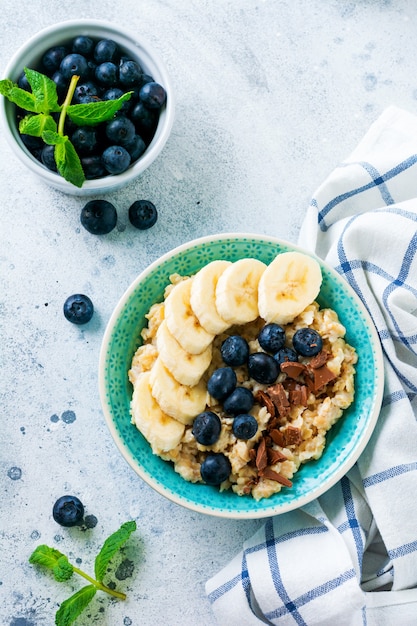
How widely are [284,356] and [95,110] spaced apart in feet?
2.69

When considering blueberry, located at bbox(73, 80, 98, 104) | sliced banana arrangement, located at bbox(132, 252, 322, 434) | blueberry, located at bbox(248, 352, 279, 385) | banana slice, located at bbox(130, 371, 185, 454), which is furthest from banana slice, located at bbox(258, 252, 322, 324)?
blueberry, located at bbox(73, 80, 98, 104)

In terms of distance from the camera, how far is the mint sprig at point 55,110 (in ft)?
6.89

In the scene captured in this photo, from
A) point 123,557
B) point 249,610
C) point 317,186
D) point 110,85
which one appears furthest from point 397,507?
point 110,85

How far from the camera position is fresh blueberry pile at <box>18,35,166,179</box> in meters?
2.17

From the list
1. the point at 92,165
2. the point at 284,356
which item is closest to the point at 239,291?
the point at 284,356

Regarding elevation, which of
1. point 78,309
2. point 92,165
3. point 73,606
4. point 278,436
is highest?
point 92,165

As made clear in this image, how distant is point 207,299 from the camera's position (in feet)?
6.61

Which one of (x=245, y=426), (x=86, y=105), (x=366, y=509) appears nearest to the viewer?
(x=245, y=426)

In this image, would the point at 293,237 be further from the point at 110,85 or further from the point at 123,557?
the point at 123,557

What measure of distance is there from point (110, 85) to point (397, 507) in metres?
1.40

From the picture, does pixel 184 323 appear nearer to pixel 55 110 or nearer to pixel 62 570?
pixel 55 110

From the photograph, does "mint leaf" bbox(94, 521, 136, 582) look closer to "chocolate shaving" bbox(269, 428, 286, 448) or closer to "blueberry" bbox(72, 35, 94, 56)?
"chocolate shaving" bbox(269, 428, 286, 448)

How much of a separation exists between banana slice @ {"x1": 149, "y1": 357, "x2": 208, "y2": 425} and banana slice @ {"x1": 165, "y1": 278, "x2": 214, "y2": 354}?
9cm

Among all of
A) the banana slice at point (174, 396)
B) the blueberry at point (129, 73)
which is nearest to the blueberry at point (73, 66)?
the blueberry at point (129, 73)
